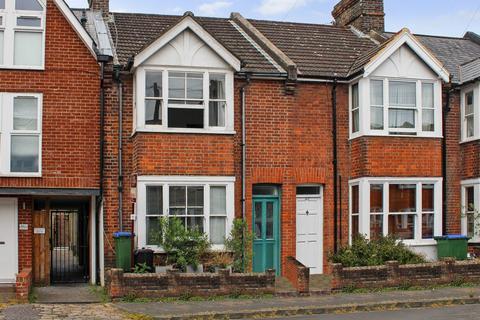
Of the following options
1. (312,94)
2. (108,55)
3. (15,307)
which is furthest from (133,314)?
(312,94)

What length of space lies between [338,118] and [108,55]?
6.84m

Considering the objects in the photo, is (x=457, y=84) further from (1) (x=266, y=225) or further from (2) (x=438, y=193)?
(1) (x=266, y=225)

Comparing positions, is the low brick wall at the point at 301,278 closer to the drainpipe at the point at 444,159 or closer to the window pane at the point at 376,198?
the window pane at the point at 376,198

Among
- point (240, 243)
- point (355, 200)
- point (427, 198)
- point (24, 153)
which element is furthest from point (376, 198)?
point (24, 153)

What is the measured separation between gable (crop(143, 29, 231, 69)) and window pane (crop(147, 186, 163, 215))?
3293 mm

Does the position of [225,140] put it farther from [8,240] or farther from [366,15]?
[366,15]

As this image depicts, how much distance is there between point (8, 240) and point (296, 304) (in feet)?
25.4

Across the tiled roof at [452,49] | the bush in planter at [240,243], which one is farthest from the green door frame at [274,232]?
the tiled roof at [452,49]

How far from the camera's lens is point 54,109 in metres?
19.2

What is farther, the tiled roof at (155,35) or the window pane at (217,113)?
the tiled roof at (155,35)

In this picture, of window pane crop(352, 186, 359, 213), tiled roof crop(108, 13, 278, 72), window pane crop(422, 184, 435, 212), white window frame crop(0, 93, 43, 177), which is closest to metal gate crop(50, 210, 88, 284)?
white window frame crop(0, 93, 43, 177)

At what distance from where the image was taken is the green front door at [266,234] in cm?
2059

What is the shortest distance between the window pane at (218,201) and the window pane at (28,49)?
5697mm

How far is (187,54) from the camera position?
19.5 m
